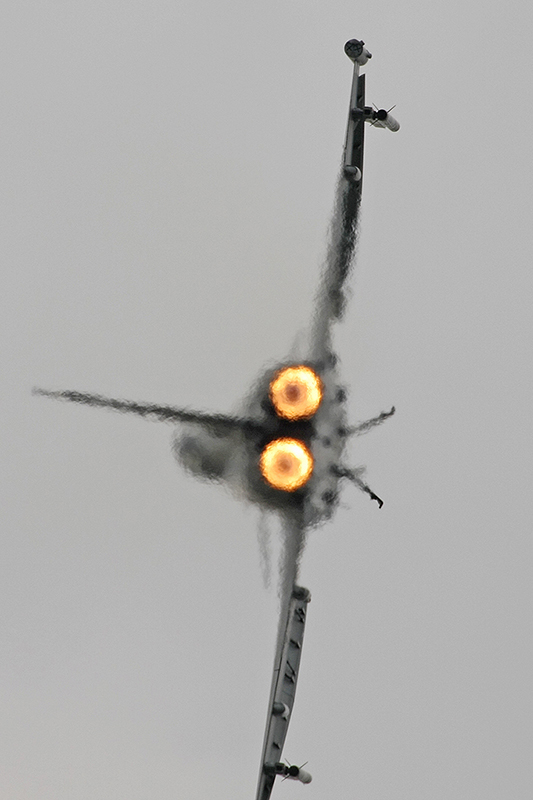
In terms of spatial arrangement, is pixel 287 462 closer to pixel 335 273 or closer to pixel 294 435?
pixel 294 435

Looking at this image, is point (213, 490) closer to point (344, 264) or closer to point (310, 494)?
point (310, 494)

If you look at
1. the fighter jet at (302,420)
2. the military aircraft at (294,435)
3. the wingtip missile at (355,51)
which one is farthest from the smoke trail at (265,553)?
the wingtip missile at (355,51)

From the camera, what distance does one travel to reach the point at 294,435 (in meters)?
62.7

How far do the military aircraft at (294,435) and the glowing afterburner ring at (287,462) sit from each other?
0.03m

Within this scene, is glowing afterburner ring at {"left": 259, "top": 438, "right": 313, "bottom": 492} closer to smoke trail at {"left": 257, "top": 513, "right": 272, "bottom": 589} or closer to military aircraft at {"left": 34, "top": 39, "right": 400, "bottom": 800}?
military aircraft at {"left": 34, "top": 39, "right": 400, "bottom": 800}

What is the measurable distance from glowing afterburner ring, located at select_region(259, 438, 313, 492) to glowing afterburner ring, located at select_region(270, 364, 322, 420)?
932 millimetres

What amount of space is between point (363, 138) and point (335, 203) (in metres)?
2.68

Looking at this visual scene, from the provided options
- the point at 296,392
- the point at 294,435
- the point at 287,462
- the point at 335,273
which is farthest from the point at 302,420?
the point at 335,273

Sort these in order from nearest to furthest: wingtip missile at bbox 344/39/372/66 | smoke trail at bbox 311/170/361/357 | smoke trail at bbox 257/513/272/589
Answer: wingtip missile at bbox 344/39/372/66
smoke trail at bbox 311/170/361/357
smoke trail at bbox 257/513/272/589

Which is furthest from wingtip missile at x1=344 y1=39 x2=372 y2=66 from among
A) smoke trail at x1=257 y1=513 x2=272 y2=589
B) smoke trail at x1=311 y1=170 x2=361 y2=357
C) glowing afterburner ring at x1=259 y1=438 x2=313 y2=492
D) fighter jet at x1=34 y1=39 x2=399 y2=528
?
smoke trail at x1=257 y1=513 x2=272 y2=589

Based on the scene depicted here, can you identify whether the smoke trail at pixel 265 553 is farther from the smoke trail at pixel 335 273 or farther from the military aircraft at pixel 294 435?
the smoke trail at pixel 335 273

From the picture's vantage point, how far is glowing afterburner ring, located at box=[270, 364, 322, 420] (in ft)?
205

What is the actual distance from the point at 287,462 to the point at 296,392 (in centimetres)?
232

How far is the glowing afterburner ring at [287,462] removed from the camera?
204ft
